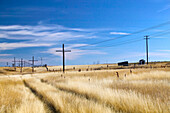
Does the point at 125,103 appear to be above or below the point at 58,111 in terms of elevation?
above

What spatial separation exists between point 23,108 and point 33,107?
→ 0.37 m

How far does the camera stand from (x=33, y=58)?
81000 mm

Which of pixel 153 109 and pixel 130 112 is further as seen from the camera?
pixel 130 112

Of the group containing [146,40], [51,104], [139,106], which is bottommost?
[51,104]

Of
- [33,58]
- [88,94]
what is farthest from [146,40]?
[88,94]

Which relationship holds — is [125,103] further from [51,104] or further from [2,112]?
[2,112]

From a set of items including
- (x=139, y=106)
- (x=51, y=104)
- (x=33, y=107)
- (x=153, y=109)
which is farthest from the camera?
(x=51, y=104)

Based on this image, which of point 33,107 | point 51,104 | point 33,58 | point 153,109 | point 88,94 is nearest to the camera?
point 153,109

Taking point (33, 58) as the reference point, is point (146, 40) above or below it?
above

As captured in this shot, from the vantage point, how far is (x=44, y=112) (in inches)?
253

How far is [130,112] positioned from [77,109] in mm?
1859

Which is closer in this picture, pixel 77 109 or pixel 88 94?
pixel 77 109

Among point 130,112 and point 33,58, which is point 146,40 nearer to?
point 33,58

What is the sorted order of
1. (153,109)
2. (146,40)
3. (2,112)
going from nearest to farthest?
(153,109) < (2,112) < (146,40)
